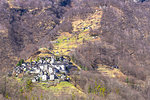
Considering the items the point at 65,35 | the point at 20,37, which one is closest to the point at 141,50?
the point at 65,35

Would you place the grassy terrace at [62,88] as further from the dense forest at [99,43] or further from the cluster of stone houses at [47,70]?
the cluster of stone houses at [47,70]

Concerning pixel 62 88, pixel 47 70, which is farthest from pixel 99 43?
pixel 62 88

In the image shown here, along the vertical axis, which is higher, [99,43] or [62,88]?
[99,43]

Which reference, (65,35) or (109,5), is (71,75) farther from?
(109,5)

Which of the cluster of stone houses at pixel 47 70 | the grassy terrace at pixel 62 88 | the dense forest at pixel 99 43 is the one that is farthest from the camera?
the dense forest at pixel 99 43

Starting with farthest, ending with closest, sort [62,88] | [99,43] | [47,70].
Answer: [99,43] → [47,70] → [62,88]

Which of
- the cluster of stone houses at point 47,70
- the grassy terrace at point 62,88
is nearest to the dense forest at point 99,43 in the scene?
the grassy terrace at point 62,88

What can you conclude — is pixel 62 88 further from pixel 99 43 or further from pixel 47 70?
pixel 99 43

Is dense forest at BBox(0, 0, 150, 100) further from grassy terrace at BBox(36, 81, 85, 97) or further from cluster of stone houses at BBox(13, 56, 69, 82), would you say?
cluster of stone houses at BBox(13, 56, 69, 82)

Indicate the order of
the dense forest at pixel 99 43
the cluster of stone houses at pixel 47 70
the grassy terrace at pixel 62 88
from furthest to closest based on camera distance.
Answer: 1. the dense forest at pixel 99 43
2. the cluster of stone houses at pixel 47 70
3. the grassy terrace at pixel 62 88
